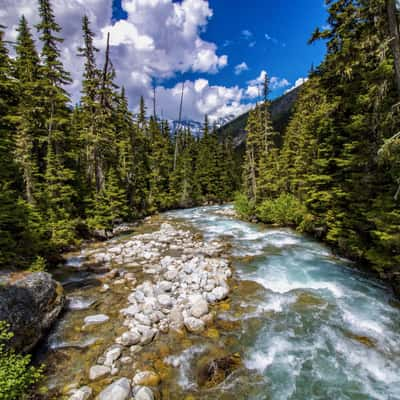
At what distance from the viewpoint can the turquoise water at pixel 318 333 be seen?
4.06 m

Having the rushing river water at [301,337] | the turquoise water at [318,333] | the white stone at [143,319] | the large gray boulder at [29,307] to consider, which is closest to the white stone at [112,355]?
the rushing river water at [301,337]

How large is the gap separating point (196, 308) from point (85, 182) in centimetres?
1379

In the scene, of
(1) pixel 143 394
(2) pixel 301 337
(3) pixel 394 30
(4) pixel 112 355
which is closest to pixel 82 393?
(4) pixel 112 355

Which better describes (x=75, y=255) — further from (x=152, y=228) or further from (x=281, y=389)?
(x=281, y=389)

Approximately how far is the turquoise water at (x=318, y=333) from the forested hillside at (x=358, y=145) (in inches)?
57.7

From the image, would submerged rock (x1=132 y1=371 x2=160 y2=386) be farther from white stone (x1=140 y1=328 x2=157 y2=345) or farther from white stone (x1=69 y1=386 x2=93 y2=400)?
white stone (x1=140 y1=328 x2=157 y2=345)

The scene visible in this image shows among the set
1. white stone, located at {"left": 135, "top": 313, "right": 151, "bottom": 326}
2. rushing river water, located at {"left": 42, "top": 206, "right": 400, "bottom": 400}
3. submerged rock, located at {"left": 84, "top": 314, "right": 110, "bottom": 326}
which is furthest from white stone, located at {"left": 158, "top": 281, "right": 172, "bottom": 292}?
submerged rock, located at {"left": 84, "top": 314, "right": 110, "bottom": 326}

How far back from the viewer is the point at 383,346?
4.84m

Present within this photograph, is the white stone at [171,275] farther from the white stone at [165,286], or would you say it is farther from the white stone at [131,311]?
the white stone at [131,311]

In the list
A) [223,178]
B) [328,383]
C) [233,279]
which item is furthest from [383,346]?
[223,178]

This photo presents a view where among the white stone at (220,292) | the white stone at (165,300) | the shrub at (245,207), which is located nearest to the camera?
the white stone at (165,300)

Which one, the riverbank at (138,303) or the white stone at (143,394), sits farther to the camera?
the riverbank at (138,303)

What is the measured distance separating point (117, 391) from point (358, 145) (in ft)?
34.6

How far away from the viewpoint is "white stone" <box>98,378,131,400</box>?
3.53 metres
